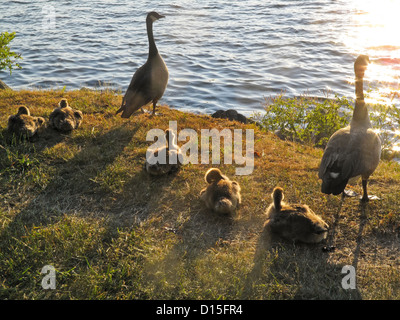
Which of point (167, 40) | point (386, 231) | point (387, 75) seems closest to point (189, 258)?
point (386, 231)

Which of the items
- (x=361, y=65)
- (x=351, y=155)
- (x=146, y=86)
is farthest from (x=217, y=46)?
(x=351, y=155)

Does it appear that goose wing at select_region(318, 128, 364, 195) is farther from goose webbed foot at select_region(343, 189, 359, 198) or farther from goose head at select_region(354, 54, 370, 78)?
goose head at select_region(354, 54, 370, 78)

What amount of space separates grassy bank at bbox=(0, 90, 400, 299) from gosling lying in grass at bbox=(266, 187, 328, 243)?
0.53 ft

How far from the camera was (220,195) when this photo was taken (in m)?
6.10

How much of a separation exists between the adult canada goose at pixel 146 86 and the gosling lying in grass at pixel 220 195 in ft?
11.0

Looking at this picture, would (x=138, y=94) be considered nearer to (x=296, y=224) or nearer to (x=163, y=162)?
(x=163, y=162)

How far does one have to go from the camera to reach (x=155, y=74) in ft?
32.1

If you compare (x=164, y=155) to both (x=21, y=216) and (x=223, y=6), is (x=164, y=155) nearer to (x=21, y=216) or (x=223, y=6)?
(x=21, y=216)

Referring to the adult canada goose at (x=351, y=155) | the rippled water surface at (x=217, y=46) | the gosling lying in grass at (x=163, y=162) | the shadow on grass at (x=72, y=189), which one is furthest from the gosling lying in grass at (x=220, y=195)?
the rippled water surface at (x=217, y=46)

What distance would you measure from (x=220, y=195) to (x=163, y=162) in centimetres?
152

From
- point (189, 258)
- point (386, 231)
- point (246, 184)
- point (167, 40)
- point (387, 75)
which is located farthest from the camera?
point (167, 40)

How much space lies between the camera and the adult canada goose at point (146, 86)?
906cm

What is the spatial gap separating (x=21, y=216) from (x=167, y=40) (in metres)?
21.5

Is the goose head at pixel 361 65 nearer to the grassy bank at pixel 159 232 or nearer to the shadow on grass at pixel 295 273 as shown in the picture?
Answer: the grassy bank at pixel 159 232
